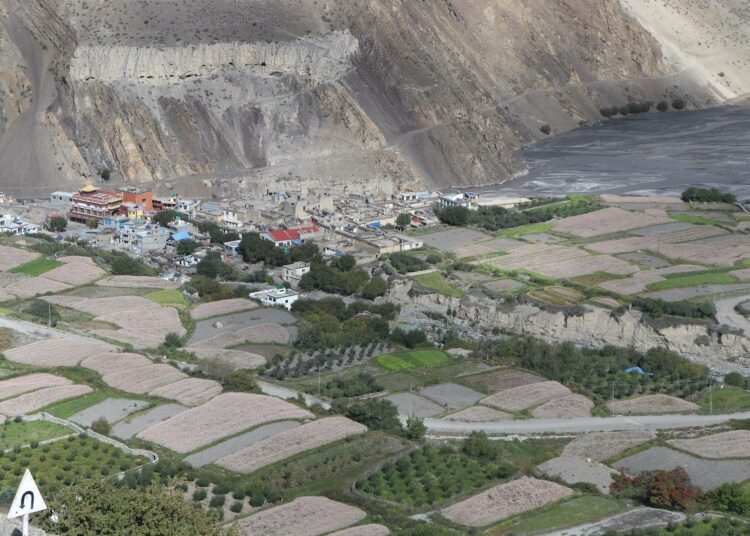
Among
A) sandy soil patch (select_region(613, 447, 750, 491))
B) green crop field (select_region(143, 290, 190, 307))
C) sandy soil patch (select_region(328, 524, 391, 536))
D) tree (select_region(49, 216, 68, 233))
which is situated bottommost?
sandy soil patch (select_region(613, 447, 750, 491))

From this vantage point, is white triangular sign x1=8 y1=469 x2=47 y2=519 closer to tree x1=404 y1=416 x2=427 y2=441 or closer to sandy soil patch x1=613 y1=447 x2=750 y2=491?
tree x1=404 y1=416 x2=427 y2=441

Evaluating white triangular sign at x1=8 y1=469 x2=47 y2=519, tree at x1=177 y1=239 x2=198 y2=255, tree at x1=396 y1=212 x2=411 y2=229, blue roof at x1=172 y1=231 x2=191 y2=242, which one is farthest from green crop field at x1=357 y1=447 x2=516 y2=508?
tree at x1=396 y1=212 x2=411 y2=229

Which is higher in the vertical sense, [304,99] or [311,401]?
[304,99]

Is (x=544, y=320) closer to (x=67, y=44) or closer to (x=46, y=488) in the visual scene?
(x=46, y=488)

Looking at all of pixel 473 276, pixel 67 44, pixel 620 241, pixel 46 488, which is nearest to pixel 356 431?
pixel 46 488

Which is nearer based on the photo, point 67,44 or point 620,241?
point 620,241
